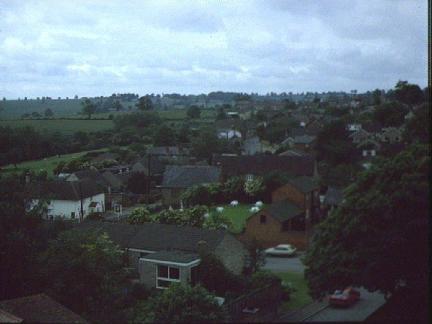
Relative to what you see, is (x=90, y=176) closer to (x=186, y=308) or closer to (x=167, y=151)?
(x=167, y=151)

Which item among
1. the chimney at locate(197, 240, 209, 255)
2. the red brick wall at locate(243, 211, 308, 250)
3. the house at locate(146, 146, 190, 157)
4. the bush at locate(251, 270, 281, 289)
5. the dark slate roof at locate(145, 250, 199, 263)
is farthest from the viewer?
the house at locate(146, 146, 190, 157)

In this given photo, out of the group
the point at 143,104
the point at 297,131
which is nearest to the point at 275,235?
the point at 297,131

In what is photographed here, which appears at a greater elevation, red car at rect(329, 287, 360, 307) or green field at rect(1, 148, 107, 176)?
red car at rect(329, 287, 360, 307)

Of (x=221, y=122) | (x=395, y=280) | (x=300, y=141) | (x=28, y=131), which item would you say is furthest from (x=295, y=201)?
(x=221, y=122)

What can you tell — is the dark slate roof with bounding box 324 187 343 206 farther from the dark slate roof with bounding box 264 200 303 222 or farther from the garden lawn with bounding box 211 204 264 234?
the garden lawn with bounding box 211 204 264 234

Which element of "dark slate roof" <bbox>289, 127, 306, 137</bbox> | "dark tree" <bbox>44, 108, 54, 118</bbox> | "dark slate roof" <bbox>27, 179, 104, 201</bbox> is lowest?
"dark slate roof" <bbox>27, 179, 104, 201</bbox>

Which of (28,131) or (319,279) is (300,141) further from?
(319,279)

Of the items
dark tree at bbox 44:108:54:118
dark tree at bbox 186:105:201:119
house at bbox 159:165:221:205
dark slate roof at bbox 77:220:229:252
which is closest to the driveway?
dark slate roof at bbox 77:220:229:252

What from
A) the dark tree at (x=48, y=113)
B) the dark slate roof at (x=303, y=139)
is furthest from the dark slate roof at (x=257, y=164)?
the dark tree at (x=48, y=113)
